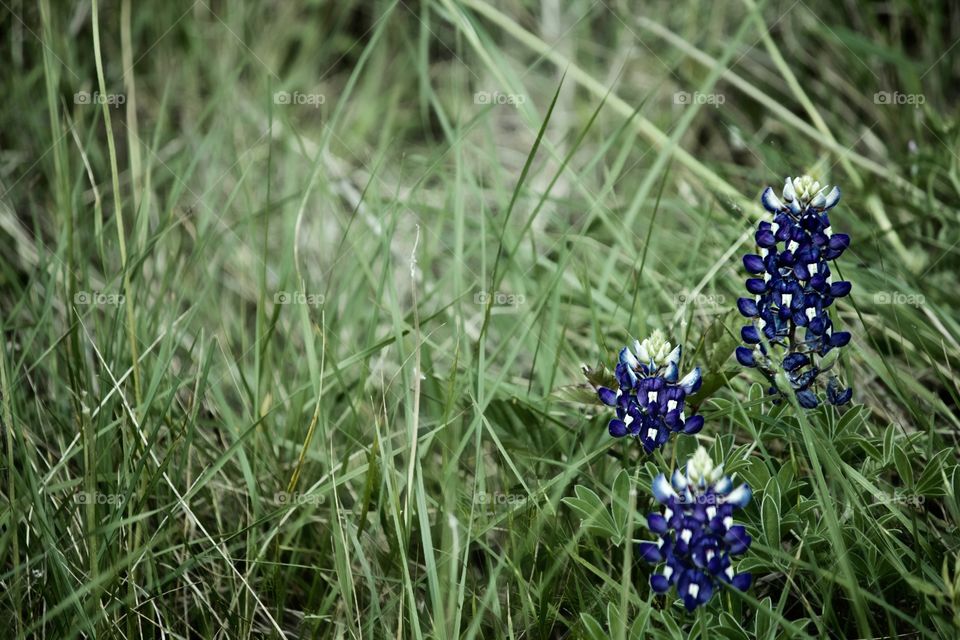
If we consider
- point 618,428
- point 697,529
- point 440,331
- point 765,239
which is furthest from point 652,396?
point 440,331

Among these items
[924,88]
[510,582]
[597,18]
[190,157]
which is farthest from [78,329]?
[924,88]

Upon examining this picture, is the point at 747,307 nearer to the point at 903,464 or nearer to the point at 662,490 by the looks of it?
the point at 903,464

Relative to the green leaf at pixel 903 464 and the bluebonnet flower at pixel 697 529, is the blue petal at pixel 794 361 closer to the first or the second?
the green leaf at pixel 903 464

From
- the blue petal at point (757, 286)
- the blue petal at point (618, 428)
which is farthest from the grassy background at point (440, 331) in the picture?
the blue petal at point (757, 286)

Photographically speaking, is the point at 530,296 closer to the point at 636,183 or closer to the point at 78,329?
the point at 636,183

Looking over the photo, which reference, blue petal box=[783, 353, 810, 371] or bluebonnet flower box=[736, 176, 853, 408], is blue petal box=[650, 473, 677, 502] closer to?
bluebonnet flower box=[736, 176, 853, 408]

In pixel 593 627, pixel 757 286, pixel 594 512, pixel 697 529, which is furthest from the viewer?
pixel 757 286

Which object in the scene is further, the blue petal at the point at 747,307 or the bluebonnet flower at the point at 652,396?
the blue petal at the point at 747,307

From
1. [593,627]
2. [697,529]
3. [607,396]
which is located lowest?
[593,627]
